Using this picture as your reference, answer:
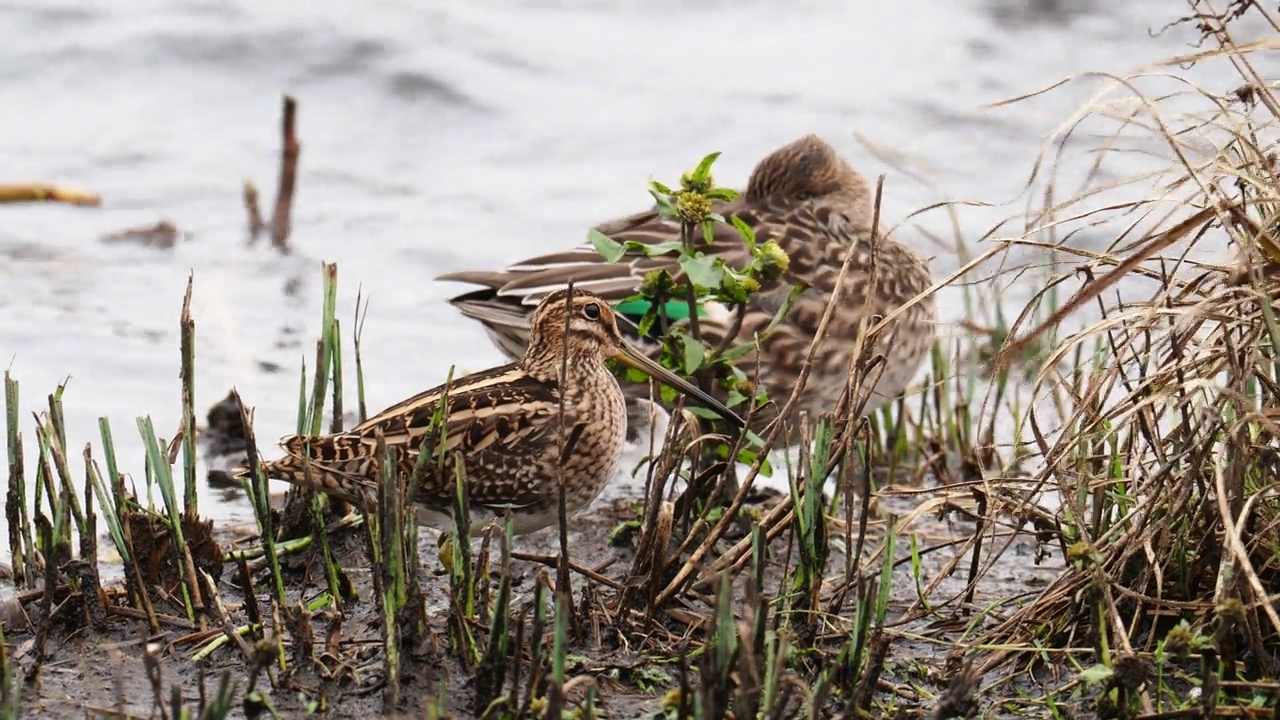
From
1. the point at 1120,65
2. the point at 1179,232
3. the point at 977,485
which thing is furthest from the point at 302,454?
the point at 1120,65

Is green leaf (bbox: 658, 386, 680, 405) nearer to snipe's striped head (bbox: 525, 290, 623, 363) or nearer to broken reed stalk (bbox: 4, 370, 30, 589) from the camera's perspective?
snipe's striped head (bbox: 525, 290, 623, 363)

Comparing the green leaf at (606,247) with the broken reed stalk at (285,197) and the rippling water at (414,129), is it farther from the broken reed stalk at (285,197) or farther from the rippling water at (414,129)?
the broken reed stalk at (285,197)

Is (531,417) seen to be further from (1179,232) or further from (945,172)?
(945,172)

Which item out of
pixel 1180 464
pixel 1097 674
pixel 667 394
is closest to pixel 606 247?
pixel 667 394

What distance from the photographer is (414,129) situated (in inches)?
478

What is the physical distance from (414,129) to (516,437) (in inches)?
278

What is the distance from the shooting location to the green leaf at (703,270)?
543 cm

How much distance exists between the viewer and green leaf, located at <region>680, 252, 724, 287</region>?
5.43 m

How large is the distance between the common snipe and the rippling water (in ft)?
3.45

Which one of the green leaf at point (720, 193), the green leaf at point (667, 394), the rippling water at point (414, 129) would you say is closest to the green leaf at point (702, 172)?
the green leaf at point (720, 193)

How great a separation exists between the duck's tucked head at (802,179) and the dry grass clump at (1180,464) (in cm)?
327

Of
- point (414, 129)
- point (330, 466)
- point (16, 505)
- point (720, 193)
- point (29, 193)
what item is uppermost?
point (414, 129)

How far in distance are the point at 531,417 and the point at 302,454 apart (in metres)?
0.74

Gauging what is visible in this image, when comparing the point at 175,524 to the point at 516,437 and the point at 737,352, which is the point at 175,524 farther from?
the point at 737,352
